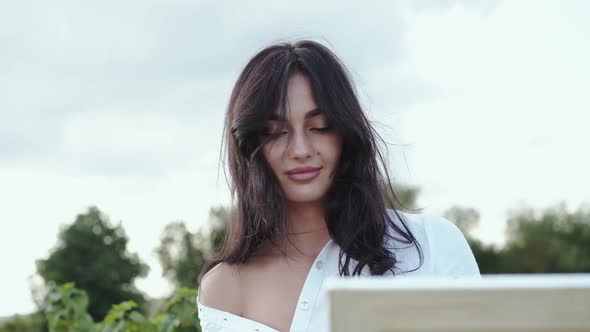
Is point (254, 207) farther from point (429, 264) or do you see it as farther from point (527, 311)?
point (527, 311)

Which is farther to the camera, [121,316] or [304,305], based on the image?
[121,316]

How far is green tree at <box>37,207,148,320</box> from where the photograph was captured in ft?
93.0

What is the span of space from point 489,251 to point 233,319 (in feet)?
157

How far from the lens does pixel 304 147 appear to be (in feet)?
7.61

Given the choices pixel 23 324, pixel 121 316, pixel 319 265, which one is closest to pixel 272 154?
pixel 319 265

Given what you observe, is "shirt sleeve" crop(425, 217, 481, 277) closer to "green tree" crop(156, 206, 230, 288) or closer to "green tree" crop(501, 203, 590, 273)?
"green tree" crop(156, 206, 230, 288)

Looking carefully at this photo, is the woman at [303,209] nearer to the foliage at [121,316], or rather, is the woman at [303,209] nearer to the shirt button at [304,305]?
the shirt button at [304,305]

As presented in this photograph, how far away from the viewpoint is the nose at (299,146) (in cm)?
232

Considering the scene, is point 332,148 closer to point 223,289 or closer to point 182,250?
point 223,289

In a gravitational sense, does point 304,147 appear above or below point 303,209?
above

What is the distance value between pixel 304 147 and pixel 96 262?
90.5 feet

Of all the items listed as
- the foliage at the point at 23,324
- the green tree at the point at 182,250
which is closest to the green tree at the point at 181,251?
the green tree at the point at 182,250

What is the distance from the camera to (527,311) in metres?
0.73

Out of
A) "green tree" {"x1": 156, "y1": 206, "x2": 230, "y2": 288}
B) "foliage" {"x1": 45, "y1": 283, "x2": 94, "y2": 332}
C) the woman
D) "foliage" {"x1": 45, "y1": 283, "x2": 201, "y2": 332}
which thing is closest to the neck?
the woman
